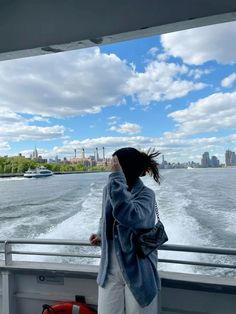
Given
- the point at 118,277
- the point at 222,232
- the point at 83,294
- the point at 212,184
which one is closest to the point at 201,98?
the point at 222,232

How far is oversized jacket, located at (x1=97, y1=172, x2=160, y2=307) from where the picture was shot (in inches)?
42.9

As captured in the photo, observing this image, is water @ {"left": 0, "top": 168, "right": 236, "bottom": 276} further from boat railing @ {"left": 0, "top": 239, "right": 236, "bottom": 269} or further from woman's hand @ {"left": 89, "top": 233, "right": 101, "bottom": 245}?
woman's hand @ {"left": 89, "top": 233, "right": 101, "bottom": 245}

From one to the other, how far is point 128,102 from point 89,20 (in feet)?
9.44

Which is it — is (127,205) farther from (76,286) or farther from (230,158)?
(230,158)

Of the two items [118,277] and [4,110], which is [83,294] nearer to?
[118,277]

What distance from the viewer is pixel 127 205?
3.55ft

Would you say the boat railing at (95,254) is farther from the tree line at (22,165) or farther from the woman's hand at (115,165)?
the tree line at (22,165)

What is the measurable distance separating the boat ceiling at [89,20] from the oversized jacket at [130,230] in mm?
756

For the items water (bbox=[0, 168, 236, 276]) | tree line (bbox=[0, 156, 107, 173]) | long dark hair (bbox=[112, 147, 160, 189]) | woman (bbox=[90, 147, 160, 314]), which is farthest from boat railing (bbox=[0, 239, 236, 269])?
tree line (bbox=[0, 156, 107, 173])

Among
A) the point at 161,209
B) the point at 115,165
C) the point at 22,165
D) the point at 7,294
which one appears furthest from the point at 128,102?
the point at 115,165

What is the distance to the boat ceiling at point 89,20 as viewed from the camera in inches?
53.7

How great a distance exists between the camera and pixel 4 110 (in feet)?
14.3

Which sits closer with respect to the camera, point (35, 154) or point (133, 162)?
point (133, 162)

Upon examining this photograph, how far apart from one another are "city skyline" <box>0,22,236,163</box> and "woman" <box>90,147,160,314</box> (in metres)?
1.66
